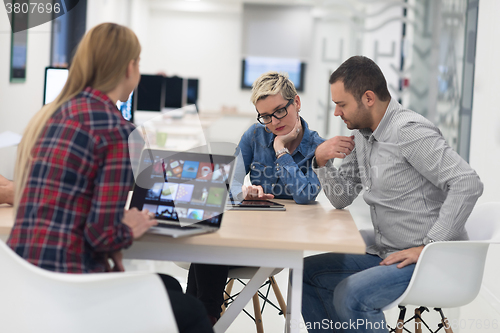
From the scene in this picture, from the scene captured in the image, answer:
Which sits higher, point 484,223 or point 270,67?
point 270,67

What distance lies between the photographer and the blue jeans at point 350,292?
1482 millimetres

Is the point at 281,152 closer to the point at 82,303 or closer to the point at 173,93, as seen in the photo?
the point at 82,303

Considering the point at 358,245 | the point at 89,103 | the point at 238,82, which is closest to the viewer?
the point at 89,103

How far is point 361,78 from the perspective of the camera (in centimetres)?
171

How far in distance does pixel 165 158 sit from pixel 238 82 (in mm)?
8721

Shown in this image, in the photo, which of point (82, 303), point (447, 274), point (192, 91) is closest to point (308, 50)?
point (192, 91)

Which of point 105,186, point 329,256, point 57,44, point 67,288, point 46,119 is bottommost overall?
point 329,256

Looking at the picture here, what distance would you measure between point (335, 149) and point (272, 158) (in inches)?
14.4

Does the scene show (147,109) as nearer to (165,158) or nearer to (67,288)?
(165,158)

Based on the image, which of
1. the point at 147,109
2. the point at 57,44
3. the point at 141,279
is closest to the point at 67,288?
the point at 141,279

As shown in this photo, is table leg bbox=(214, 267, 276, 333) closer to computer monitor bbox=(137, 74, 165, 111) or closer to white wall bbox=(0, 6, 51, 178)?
white wall bbox=(0, 6, 51, 178)

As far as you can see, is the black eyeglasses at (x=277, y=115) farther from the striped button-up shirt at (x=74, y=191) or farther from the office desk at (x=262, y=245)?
the striped button-up shirt at (x=74, y=191)

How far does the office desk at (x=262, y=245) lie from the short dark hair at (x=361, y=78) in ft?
1.67

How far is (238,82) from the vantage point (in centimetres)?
998
